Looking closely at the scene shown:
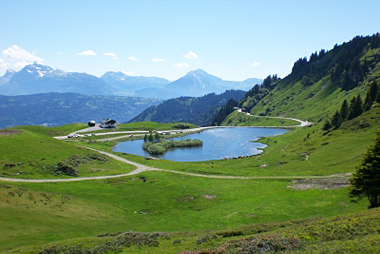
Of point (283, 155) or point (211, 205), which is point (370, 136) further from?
point (211, 205)

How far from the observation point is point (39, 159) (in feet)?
255

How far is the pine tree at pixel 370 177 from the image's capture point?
4153 cm

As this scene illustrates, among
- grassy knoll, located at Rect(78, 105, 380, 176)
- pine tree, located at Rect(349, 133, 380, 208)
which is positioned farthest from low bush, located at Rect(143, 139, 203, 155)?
pine tree, located at Rect(349, 133, 380, 208)

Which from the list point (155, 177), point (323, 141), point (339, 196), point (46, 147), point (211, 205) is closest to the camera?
point (339, 196)

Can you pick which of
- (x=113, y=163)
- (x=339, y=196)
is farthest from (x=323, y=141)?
(x=113, y=163)

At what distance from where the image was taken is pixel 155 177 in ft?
245

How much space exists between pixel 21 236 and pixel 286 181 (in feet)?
176

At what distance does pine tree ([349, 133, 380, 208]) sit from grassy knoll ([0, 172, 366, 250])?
8.59ft

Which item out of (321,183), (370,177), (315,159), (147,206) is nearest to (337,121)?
(315,159)

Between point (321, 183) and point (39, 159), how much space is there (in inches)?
2843

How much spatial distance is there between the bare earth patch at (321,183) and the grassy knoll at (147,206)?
2267 millimetres

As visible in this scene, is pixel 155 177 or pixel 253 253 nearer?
pixel 253 253

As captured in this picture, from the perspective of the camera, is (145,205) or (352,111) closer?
(145,205)

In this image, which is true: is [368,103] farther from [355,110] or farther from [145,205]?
[145,205]
